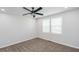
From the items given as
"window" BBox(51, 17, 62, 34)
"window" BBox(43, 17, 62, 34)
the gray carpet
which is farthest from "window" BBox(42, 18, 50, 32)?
the gray carpet

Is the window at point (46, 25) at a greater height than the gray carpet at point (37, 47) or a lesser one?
greater

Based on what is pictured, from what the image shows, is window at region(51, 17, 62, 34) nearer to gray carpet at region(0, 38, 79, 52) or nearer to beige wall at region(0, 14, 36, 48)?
gray carpet at region(0, 38, 79, 52)

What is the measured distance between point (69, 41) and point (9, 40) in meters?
1.49

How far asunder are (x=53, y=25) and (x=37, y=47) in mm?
692

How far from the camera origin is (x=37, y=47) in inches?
67.1

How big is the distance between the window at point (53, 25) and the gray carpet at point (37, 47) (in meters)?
0.34

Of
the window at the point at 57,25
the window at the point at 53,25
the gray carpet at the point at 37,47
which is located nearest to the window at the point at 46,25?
the window at the point at 53,25

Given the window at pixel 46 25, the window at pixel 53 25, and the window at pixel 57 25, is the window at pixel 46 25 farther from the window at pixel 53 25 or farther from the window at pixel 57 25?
the window at pixel 57 25

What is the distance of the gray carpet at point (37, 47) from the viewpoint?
149 centimetres

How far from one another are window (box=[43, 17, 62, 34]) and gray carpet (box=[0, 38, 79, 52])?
1.13ft

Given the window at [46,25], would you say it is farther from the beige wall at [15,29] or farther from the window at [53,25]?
the beige wall at [15,29]

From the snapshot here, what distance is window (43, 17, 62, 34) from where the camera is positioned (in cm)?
171

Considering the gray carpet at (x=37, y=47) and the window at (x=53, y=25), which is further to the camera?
the window at (x=53, y=25)
